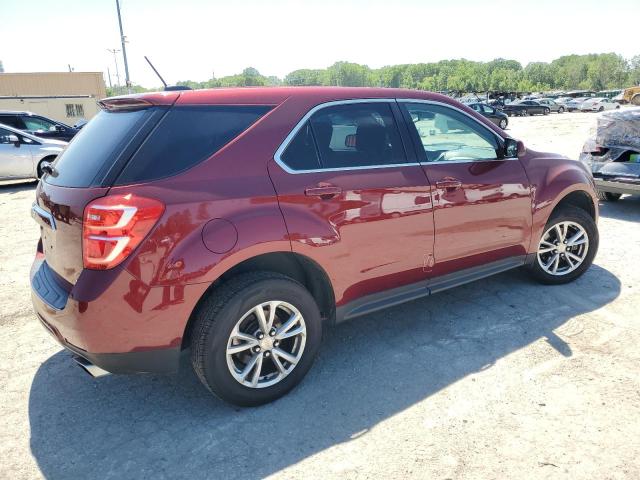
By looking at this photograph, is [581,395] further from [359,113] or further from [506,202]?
[359,113]

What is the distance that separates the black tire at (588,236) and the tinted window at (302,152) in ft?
8.02

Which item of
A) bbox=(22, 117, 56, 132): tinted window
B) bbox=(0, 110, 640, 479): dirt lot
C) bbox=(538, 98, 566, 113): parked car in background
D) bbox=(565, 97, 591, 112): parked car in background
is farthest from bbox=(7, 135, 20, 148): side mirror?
bbox=(565, 97, 591, 112): parked car in background

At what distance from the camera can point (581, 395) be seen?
2920mm

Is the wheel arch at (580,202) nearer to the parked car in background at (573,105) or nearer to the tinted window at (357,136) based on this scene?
the tinted window at (357,136)

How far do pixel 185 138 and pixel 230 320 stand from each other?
3.30 ft

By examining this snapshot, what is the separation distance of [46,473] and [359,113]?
107 inches

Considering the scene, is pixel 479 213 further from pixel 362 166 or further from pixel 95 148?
pixel 95 148

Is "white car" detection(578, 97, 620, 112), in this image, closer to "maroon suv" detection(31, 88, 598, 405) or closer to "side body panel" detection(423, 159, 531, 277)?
"side body panel" detection(423, 159, 531, 277)

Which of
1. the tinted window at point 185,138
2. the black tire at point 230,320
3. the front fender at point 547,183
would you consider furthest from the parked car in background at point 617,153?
the tinted window at point 185,138

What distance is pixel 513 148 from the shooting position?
3.92 meters

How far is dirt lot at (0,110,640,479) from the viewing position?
2445mm

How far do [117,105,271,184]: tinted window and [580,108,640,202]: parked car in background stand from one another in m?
6.11

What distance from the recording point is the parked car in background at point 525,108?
42.6 m

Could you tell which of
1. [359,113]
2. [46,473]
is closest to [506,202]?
[359,113]
